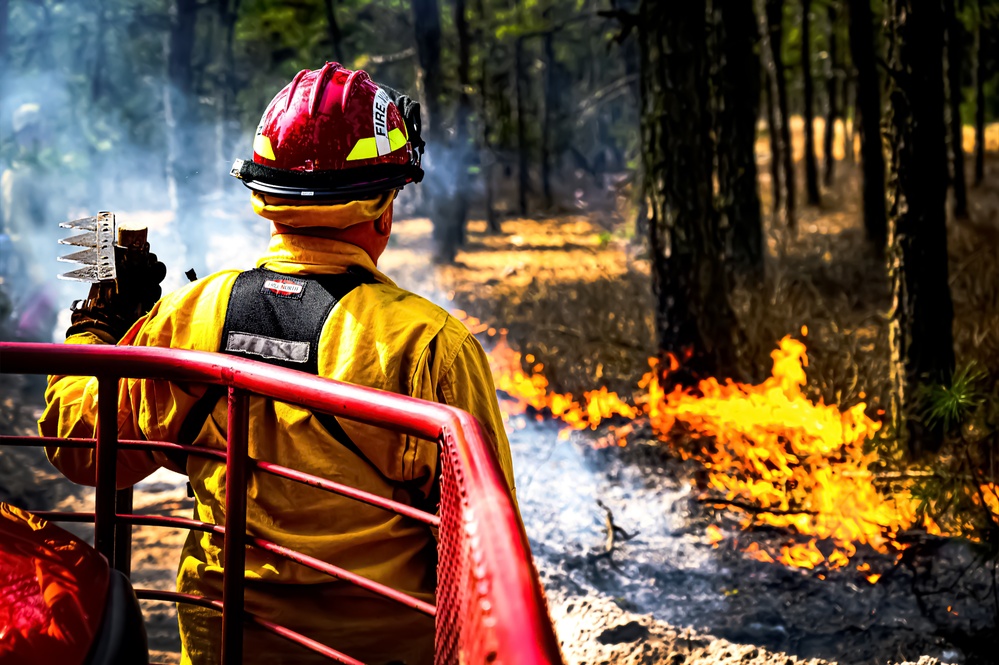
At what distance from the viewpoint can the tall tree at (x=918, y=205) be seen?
6461 millimetres

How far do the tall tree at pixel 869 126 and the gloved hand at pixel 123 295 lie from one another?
14160 mm

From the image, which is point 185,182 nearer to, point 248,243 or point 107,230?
point 248,243

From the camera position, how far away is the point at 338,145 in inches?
98.1

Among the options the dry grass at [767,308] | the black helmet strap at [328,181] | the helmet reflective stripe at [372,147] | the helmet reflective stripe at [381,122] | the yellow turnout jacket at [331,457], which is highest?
the helmet reflective stripe at [381,122]

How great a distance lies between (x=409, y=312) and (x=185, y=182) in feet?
49.4

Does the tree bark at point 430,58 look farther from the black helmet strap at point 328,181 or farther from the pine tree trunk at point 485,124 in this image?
the black helmet strap at point 328,181

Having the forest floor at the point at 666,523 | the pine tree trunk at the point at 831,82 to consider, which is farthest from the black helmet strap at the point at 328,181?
the pine tree trunk at the point at 831,82

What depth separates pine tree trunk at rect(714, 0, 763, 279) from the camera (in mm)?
12141

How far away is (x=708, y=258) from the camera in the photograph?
27.1 ft

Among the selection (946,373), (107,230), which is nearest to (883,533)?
(946,373)

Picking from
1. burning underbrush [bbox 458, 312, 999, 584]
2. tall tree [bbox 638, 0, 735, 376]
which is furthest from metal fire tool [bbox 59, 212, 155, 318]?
tall tree [bbox 638, 0, 735, 376]

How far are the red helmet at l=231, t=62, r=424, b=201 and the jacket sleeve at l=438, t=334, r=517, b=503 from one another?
1.67ft

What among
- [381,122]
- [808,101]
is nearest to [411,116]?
[381,122]

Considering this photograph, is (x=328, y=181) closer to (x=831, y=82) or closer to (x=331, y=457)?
(x=331, y=457)
